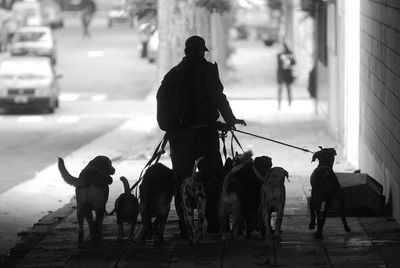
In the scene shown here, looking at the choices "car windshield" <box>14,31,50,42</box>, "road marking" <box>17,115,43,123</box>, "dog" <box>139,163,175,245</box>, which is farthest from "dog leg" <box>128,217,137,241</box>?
"car windshield" <box>14,31,50,42</box>

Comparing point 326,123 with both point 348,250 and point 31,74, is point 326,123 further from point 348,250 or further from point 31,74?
point 348,250

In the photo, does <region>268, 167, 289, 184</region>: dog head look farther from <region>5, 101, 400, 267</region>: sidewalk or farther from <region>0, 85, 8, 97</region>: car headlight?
<region>0, 85, 8, 97</region>: car headlight

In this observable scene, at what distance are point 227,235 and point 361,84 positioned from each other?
24.5ft

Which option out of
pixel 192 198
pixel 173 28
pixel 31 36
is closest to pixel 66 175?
pixel 192 198

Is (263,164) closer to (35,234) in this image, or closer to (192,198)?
(192,198)

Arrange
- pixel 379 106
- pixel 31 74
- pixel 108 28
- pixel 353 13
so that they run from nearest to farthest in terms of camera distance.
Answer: pixel 379 106, pixel 353 13, pixel 31 74, pixel 108 28

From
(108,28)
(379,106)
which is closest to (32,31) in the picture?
(108,28)

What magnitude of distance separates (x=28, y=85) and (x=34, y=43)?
19695mm

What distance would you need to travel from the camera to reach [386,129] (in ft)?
50.3

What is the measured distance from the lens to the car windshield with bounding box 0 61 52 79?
122 ft

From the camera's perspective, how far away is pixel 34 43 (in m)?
55.9

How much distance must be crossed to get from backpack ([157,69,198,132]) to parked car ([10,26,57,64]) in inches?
1605

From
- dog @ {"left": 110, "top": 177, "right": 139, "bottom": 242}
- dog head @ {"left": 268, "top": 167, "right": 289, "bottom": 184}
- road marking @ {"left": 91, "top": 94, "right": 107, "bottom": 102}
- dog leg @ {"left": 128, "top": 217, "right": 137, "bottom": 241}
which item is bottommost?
road marking @ {"left": 91, "top": 94, "right": 107, "bottom": 102}

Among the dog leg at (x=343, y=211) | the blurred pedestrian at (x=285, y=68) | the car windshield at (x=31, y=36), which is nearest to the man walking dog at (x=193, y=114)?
the dog leg at (x=343, y=211)
